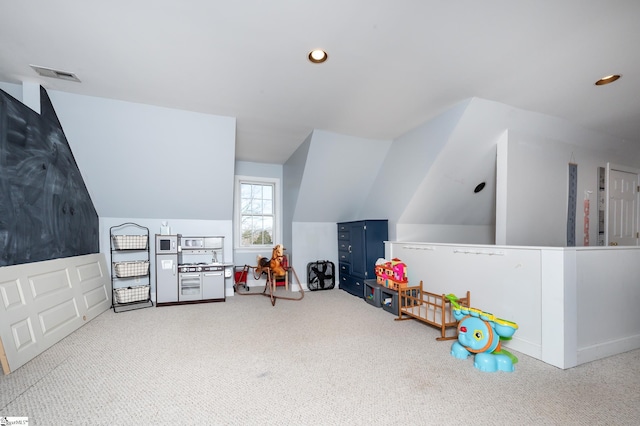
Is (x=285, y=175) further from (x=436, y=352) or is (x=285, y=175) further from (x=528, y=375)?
(x=528, y=375)

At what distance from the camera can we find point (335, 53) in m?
2.22

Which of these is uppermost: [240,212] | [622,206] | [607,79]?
[607,79]

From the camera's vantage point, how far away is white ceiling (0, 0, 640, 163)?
70.6 inches

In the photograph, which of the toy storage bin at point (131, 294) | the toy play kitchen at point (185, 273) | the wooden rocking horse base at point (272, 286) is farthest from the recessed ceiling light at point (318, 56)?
the toy storage bin at point (131, 294)

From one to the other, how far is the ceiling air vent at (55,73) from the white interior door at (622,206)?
7295 mm

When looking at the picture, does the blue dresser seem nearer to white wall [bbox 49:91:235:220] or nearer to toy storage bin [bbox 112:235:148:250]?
white wall [bbox 49:91:235:220]

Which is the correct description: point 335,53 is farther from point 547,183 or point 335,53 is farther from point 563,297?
point 547,183

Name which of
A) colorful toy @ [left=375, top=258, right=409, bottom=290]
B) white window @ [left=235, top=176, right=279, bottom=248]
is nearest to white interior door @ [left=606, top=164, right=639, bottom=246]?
colorful toy @ [left=375, top=258, right=409, bottom=290]

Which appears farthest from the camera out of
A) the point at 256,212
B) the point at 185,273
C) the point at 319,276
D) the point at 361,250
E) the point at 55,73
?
the point at 256,212

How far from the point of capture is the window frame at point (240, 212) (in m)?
5.54

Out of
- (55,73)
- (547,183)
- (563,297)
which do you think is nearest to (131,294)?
(55,73)

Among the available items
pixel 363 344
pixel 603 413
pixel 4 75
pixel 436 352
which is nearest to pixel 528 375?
pixel 603 413

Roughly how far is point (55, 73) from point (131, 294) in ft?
9.61

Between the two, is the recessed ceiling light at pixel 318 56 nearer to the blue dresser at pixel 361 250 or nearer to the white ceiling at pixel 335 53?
the white ceiling at pixel 335 53
